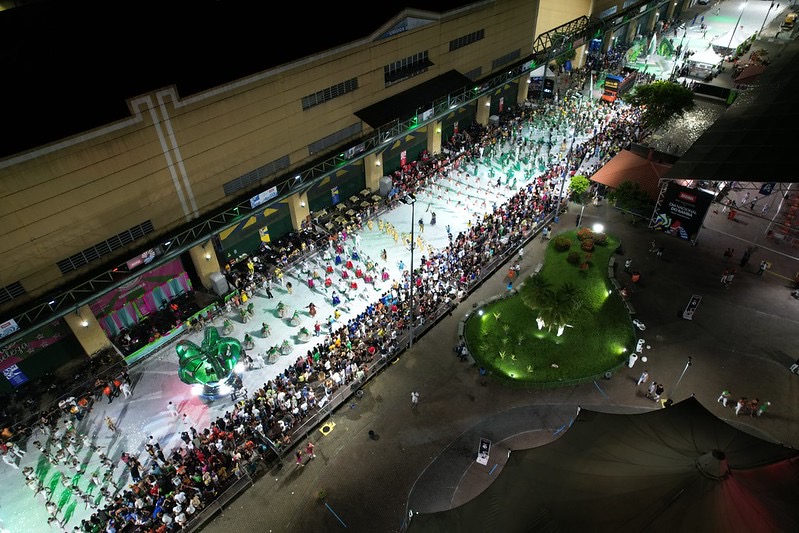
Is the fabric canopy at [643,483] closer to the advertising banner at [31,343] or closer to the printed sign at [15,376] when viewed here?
the advertising banner at [31,343]

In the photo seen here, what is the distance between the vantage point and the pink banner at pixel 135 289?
101ft

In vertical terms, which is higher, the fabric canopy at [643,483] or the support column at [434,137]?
the fabric canopy at [643,483]

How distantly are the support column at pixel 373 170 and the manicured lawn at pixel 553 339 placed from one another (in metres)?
17.7

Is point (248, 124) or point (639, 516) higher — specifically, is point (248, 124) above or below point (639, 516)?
above

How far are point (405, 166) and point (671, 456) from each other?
35485 millimetres

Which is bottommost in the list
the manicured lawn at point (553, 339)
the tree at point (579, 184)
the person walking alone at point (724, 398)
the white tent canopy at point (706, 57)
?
the manicured lawn at point (553, 339)

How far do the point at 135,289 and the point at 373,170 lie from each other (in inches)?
862

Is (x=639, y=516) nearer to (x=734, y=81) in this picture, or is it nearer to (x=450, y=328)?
(x=450, y=328)

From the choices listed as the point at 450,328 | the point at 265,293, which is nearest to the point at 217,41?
the point at 265,293

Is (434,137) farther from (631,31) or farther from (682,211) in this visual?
(631,31)

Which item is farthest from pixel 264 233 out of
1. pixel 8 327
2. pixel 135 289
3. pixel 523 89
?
pixel 523 89

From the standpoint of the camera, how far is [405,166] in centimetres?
4819

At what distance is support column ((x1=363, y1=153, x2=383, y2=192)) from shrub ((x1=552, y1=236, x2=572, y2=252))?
664 inches

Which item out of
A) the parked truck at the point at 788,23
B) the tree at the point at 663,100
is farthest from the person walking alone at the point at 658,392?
the parked truck at the point at 788,23
